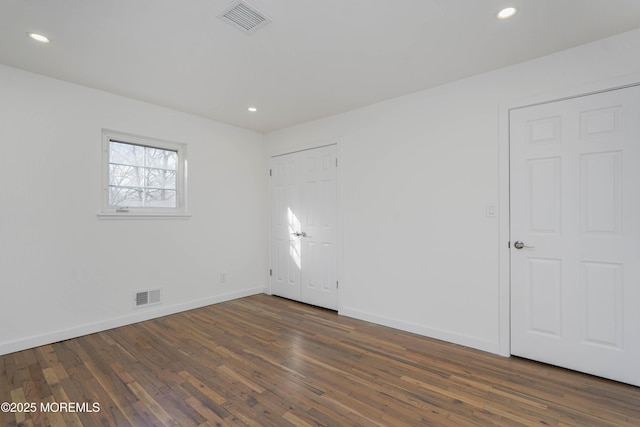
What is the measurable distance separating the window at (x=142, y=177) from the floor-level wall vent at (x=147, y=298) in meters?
0.93

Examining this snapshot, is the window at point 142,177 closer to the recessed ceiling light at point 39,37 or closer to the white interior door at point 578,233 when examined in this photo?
the recessed ceiling light at point 39,37

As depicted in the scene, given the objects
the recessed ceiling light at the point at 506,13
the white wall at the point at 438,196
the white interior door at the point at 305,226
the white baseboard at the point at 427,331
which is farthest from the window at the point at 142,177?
the recessed ceiling light at the point at 506,13

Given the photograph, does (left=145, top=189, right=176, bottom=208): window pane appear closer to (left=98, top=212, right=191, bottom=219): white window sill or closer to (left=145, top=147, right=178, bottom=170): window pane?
(left=98, top=212, right=191, bottom=219): white window sill

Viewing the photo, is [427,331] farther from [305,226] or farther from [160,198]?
[160,198]

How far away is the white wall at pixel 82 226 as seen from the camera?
9.01 ft

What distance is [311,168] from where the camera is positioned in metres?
4.20

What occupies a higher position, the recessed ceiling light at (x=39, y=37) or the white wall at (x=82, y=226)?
the recessed ceiling light at (x=39, y=37)

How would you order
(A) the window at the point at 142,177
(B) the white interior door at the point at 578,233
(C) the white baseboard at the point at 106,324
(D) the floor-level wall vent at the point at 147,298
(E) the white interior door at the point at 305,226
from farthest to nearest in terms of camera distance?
(E) the white interior door at the point at 305,226 < (D) the floor-level wall vent at the point at 147,298 < (A) the window at the point at 142,177 < (C) the white baseboard at the point at 106,324 < (B) the white interior door at the point at 578,233

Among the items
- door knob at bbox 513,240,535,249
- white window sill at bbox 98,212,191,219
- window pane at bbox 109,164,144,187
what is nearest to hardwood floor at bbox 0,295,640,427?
door knob at bbox 513,240,535,249

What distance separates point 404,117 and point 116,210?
3.42m

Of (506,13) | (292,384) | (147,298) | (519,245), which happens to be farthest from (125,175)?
(519,245)

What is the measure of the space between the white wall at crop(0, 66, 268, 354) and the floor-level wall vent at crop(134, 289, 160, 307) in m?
0.06

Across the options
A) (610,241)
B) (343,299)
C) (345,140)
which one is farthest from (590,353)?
(345,140)

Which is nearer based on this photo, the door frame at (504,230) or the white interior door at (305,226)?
the door frame at (504,230)
